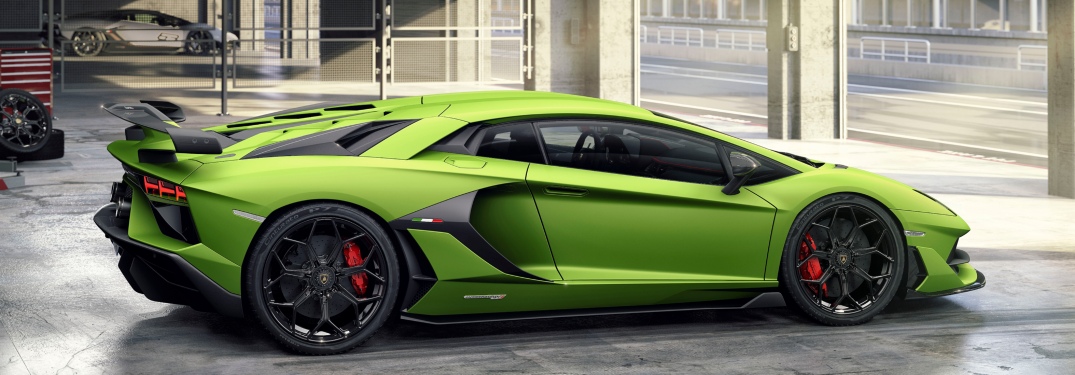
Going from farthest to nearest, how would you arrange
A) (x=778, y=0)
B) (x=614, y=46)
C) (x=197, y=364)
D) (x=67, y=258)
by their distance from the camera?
(x=614, y=46) < (x=778, y=0) < (x=67, y=258) < (x=197, y=364)

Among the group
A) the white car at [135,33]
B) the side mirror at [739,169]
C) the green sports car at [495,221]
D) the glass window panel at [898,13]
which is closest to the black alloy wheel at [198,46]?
the white car at [135,33]

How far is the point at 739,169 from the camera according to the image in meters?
6.55

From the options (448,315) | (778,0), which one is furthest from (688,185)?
(778,0)

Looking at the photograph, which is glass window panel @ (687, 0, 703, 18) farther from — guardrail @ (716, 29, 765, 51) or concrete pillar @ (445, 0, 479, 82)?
concrete pillar @ (445, 0, 479, 82)

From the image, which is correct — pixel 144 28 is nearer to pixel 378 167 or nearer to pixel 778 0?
pixel 778 0

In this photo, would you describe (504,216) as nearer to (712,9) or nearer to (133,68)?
(133,68)

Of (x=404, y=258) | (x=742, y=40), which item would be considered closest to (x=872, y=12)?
(x=742, y=40)

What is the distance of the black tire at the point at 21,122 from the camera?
516 inches

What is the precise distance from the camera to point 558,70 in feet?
69.8

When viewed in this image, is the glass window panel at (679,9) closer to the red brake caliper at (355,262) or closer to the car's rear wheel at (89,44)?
the car's rear wheel at (89,44)

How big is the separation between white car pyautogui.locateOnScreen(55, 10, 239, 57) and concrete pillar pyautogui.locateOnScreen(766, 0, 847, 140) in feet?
38.8

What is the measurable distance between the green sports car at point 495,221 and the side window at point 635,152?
11 mm

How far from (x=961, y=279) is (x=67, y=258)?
5313mm

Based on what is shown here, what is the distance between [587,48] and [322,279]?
15.5 m
